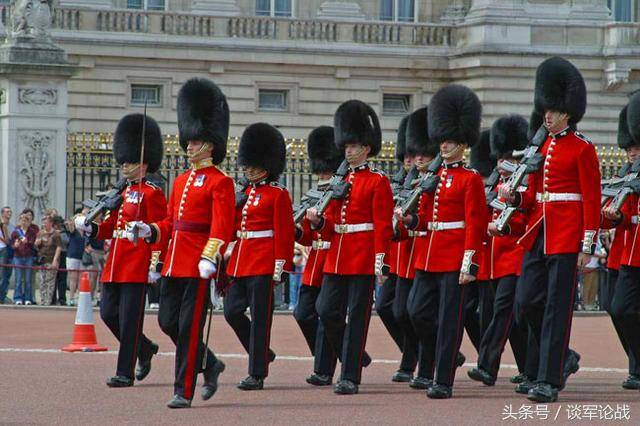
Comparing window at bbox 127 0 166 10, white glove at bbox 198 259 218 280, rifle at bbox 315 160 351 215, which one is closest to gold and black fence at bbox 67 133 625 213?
window at bbox 127 0 166 10

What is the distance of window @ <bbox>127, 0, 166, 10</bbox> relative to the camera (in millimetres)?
31422

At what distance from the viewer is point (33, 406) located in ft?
33.7

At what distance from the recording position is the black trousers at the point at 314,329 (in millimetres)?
11719

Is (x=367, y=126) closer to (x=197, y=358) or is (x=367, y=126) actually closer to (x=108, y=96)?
(x=197, y=358)

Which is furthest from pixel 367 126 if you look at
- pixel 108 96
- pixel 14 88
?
pixel 108 96

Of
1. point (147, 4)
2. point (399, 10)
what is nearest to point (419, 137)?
point (147, 4)

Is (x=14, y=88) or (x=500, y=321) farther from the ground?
(x=14, y=88)

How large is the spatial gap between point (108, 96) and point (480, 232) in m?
20.6

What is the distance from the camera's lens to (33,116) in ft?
69.1

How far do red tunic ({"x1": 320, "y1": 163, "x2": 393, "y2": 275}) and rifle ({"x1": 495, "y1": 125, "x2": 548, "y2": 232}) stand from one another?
2.66 feet

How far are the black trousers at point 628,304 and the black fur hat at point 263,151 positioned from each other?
2259mm

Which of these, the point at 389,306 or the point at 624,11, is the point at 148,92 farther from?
the point at 389,306

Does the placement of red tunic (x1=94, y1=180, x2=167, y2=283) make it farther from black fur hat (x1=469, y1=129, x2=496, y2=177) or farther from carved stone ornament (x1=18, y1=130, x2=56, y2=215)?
carved stone ornament (x1=18, y1=130, x2=56, y2=215)

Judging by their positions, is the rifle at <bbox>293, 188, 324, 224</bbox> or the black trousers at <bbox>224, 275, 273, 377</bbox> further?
the rifle at <bbox>293, 188, 324, 224</bbox>
